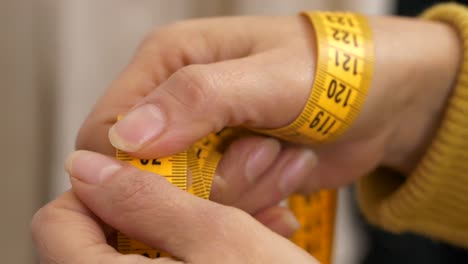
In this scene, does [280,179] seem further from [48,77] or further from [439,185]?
[48,77]

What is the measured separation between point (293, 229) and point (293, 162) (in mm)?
95

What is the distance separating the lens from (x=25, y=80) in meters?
1.00

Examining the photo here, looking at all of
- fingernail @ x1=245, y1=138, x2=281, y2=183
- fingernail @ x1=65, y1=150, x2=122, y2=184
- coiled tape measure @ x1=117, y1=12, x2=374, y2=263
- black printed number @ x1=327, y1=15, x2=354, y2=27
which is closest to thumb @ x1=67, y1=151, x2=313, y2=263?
fingernail @ x1=65, y1=150, x2=122, y2=184

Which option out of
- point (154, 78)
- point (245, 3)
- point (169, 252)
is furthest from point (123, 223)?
point (245, 3)

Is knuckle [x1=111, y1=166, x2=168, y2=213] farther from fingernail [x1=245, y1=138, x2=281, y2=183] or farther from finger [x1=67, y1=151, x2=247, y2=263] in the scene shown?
fingernail [x1=245, y1=138, x2=281, y2=183]

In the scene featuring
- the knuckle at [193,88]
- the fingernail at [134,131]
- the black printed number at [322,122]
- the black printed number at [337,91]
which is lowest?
the black printed number at [322,122]

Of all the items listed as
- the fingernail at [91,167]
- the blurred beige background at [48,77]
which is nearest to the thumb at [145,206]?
the fingernail at [91,167]

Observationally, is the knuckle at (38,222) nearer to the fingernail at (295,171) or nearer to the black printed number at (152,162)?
the black printed number at (152,162)

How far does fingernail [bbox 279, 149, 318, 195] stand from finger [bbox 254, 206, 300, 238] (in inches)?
1.1

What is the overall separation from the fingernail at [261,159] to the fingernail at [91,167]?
0.68 ft

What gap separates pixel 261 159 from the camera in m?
0.79

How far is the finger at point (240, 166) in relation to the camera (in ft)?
2.52

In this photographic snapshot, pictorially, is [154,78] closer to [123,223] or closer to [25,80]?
[123,223]

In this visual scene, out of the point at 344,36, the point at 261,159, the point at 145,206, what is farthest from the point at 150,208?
the point at 344,36
